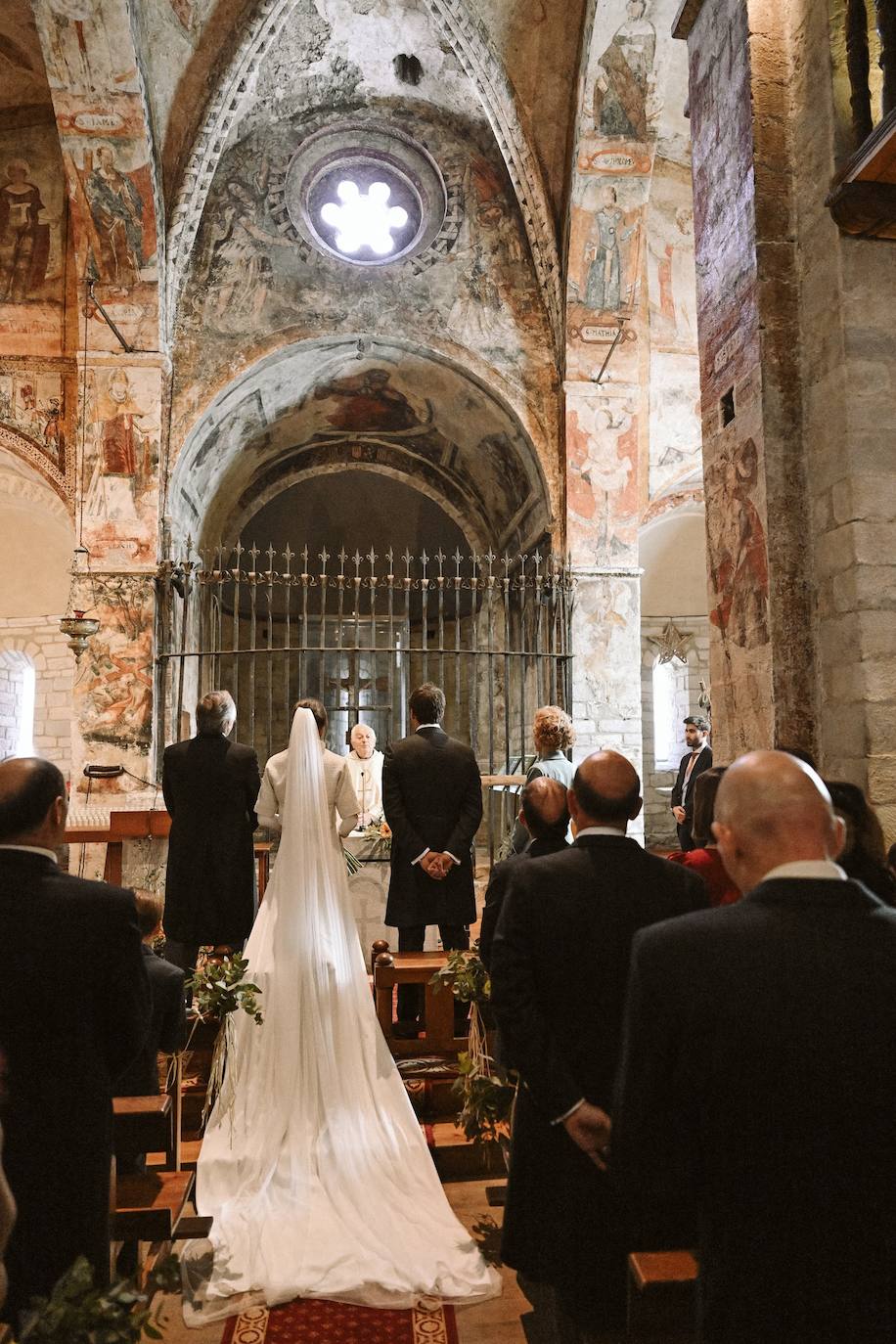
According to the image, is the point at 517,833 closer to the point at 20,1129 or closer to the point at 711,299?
the point at 20,1129

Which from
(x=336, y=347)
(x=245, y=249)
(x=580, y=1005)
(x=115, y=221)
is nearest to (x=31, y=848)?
(x=580, y=1005)

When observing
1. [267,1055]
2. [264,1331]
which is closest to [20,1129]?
[264,1331]

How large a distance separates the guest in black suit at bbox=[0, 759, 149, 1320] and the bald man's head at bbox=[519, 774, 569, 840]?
4.93 ft

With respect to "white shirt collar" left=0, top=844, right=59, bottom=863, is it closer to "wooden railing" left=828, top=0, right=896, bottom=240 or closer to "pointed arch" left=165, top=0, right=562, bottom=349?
"wooden railing" left=828, top=0, right=896, bottom=240

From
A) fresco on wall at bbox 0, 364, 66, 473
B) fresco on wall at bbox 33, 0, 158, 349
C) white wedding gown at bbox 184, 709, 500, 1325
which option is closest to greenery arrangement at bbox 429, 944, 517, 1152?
Answer: white wedding gown at bbox 184, 709, 500, 1325

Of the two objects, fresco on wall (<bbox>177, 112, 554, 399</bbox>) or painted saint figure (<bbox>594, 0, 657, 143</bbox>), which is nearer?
painted saint figure (<bbox>594, 0, 657, 143</bbox>)

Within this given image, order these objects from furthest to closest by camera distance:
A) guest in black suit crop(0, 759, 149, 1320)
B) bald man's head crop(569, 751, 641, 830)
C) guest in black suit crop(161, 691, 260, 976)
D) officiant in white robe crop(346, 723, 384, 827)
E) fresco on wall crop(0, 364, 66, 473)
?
1. fresco on wall crop(0, 364, 66, 473)
2. officiant in white robe crop(346, 723, 384, 827)
3. guest in black suit crop(161, 691, 260, 976)
4. bald man's head crop(569, 751, 641, 830)
5. guest in black suit crop(0, 759, 149, 1320)

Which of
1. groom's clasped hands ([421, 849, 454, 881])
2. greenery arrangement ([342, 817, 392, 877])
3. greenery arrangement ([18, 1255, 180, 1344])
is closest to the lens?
greenery arrangement ([18, 1255, 180, 1344])

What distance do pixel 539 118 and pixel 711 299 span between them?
7.64m

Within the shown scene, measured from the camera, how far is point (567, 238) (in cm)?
1152

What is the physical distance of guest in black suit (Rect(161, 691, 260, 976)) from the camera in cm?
502

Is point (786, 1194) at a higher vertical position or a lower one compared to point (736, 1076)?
lower

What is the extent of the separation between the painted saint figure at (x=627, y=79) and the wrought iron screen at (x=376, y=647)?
16.5ft

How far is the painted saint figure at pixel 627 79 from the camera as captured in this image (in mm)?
10305
